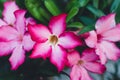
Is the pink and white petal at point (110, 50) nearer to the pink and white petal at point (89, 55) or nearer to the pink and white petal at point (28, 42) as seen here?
the pink and white petal at point (89, 55)

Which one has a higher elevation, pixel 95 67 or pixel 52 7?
pixel 52 7

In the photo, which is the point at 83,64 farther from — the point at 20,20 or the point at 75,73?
the point at 20,20

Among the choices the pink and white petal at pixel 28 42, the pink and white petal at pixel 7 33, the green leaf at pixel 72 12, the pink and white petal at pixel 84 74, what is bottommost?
the pink and white petal at pixel 84 74

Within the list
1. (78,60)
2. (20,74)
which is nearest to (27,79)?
(20,74)

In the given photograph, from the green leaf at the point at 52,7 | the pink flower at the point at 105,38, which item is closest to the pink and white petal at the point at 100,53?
the pink flower at the point at 105,38

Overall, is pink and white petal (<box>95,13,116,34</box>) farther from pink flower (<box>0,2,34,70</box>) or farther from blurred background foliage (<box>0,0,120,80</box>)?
pink flower (<box>0,2,34,70</box>)

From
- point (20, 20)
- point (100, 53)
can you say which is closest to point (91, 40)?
point (100, 53)
